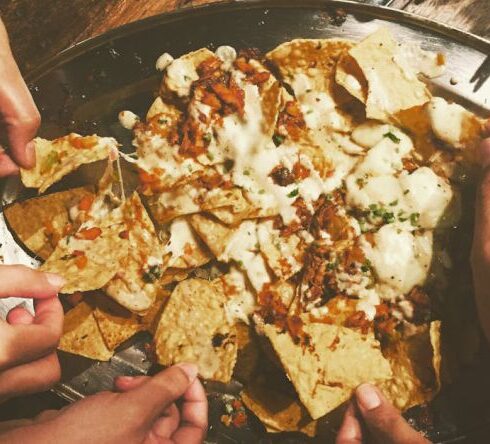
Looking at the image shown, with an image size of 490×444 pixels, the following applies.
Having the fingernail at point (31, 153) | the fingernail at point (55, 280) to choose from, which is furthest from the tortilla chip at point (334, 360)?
the fingernail at point (31, 153)

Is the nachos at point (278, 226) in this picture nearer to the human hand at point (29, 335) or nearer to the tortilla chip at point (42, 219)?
the tortilla chip at point (42, 219)

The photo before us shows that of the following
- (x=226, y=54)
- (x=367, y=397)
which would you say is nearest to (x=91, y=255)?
(x=226, y=54)

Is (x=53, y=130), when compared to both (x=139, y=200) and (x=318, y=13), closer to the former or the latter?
(x=139, y=200)

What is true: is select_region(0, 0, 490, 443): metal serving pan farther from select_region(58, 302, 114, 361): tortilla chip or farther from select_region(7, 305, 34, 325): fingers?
select_region(7, 305, 34, 325): fingers

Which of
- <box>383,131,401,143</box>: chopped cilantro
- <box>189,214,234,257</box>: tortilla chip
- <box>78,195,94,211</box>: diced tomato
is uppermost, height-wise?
<box>383,131,401,143</box>: chopped cilantro

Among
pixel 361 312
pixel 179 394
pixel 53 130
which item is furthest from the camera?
pixel 53 130

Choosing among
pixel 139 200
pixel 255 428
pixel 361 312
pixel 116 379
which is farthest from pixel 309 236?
pixel 116 379

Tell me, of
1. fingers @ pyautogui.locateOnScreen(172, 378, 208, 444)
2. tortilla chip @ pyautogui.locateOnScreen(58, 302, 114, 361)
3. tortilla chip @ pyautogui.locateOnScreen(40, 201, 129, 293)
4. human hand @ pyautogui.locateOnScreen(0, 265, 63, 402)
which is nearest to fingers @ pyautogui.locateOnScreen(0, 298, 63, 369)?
human hand @ pyautogui.locateOnScreen(0, 265, 63, 402)

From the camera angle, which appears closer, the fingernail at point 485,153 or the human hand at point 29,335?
the human hand at point 29,335

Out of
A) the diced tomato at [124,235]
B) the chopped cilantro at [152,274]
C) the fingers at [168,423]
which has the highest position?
the diced tomato at [124,235]
